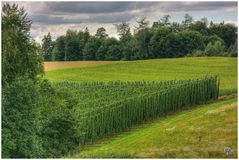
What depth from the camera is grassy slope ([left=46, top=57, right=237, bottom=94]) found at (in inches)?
3337

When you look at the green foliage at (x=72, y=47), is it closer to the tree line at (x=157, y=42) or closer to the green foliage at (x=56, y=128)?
the tree line at (x=157, y=42)

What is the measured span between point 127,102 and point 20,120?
28.7 metres

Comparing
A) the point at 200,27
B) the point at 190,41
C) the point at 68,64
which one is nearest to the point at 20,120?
the point at 68,64

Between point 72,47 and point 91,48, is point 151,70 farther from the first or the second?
point 72,47

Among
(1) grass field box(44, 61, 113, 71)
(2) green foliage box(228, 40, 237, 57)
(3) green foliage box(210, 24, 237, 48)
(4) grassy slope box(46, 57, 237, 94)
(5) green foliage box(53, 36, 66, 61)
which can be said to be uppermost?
(3) green foliage box(210, 24, 237, 48)

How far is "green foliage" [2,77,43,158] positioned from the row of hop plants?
16.3 metres

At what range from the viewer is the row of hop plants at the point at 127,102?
150 ft

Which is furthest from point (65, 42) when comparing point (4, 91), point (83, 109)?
point (4, 91)

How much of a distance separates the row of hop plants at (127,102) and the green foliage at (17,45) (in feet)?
43.6

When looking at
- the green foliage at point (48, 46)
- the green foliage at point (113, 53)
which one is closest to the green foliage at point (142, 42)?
the green foliage at point (113, 53)

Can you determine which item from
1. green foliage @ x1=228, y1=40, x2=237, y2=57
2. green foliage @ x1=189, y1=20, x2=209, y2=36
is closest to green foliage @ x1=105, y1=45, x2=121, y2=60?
green foliage @ x1=189, y1=20, x2=209, y2=36

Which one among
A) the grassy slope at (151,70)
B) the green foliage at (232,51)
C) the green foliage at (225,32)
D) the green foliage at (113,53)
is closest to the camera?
Result: the grassy slope at (151,70)

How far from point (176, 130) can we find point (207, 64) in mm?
63262

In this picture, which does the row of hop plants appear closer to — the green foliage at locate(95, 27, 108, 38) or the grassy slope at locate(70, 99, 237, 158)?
the green foliage at locate(95, 27, 108, 38)
